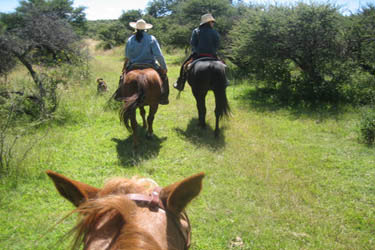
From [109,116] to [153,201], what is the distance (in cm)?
588

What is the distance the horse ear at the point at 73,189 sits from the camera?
44.0 inches

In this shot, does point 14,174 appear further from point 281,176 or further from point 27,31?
point 27,31

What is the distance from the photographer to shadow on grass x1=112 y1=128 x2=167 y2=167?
4.51 metres

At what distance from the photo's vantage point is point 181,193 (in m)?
1.12

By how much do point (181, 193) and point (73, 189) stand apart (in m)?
0.50

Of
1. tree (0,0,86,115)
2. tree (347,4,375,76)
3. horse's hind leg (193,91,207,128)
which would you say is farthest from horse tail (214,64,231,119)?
tree (347,4,375,76)

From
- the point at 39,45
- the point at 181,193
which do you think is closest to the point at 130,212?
the point at 181,193

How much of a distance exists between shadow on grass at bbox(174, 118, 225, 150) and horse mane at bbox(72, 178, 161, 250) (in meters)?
3.95

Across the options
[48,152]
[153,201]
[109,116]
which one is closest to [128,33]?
[109,116]

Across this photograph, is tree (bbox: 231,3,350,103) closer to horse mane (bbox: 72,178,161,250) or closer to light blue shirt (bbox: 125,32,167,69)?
light blue shirt (bbox: 125,32,167,69)

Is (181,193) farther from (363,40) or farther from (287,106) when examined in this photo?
(363,40)

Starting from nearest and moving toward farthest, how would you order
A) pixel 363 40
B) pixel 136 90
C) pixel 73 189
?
pixel 73 189
pixel 136 90
pixel 363 40

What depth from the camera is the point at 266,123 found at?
6.40m

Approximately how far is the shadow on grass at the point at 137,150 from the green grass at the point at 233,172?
2 cm
